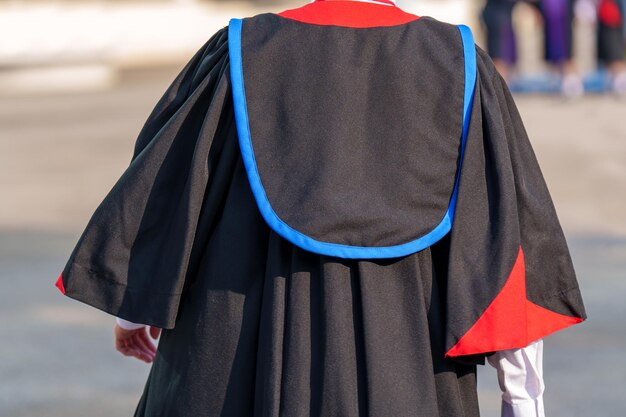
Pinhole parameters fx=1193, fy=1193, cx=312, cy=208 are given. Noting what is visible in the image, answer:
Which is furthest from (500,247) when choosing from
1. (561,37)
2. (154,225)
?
(561,37)

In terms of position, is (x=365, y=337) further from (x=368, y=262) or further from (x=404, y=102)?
(x=404, y=102)

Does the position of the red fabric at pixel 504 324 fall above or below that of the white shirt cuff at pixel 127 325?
above

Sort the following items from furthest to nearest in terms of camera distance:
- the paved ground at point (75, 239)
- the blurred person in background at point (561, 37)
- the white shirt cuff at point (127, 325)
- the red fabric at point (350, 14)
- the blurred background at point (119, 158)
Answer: the blurred person in background at point (561, 37), the blurred background at point (119, 158), the paved ground at point (75, 239), the white shirt cuff at point (127, 325), the red fabric at point (350, 14)

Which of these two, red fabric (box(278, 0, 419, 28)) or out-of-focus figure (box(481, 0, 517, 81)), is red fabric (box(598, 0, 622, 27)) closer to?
out-of-focus figure (box(481, 0, 517, 81))

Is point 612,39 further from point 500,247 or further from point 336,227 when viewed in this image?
point 336,227

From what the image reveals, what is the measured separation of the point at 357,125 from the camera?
2295mm

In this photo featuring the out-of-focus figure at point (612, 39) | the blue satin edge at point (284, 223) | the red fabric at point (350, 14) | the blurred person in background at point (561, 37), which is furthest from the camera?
the blurred person in background at point (561, 37)

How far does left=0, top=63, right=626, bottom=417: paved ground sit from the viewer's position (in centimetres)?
491

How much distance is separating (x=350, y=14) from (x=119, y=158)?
8400 millimetres

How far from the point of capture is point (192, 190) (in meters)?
2.34

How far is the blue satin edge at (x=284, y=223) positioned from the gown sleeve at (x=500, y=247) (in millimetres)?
22

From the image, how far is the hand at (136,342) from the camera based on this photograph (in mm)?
2668

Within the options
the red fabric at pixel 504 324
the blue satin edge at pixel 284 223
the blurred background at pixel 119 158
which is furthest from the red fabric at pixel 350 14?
the blurred background at pixel 119 158

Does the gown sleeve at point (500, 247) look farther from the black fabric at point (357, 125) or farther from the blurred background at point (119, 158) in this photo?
the blurred background at point (119, 158)
